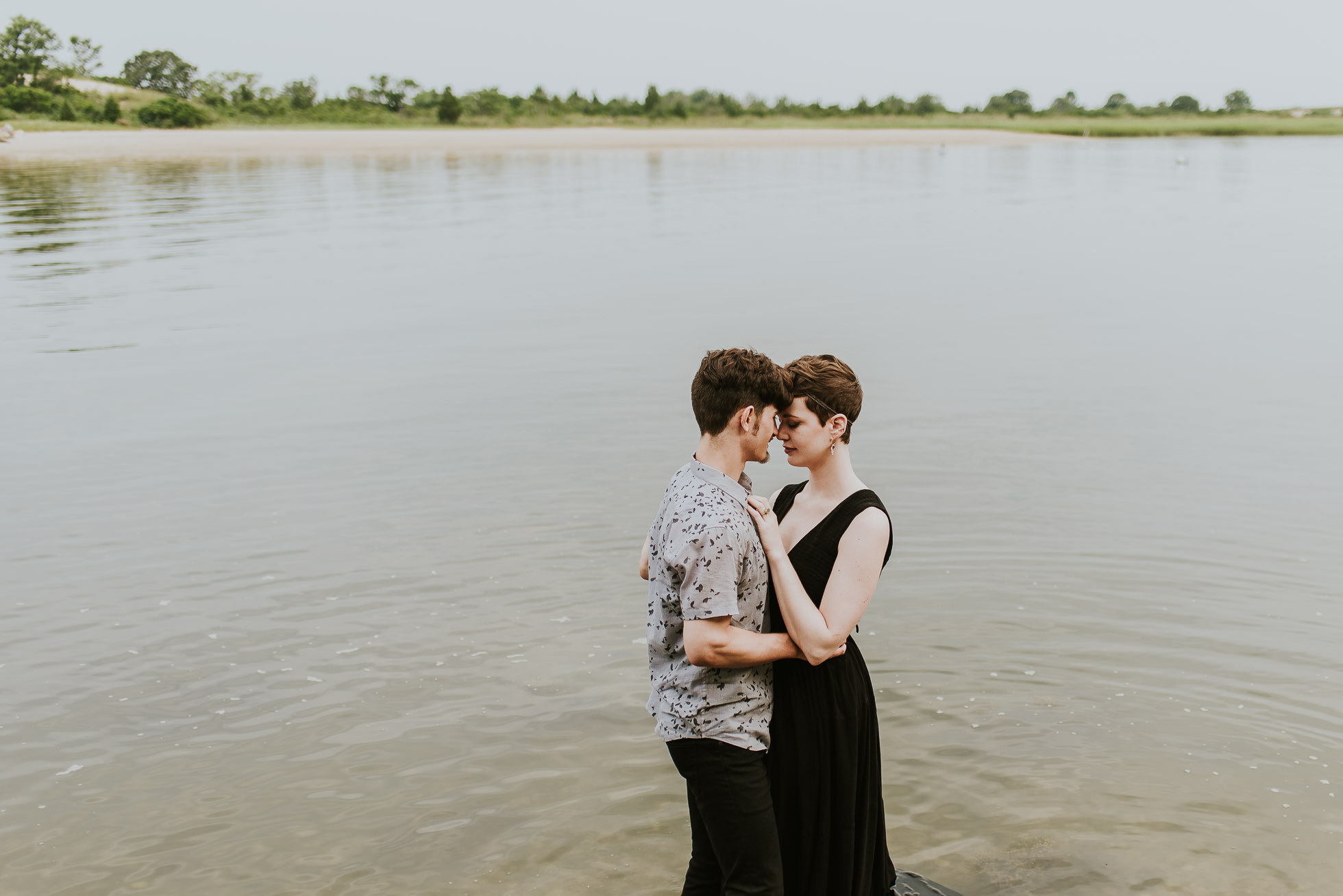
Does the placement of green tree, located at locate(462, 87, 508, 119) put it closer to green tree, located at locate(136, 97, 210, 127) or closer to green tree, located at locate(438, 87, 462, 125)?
green tree, located at locate(438, 87, 462, 125)

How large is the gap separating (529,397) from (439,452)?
2.44 meters

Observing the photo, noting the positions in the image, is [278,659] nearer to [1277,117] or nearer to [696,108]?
[696,108]

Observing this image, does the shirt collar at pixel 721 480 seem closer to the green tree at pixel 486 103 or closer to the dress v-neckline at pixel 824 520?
the dress v-neckline at pixel 824 520

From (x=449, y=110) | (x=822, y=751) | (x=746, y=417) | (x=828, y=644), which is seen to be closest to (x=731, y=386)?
(x=746, y=417)

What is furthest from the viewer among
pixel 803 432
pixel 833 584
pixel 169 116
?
pixel 169 116

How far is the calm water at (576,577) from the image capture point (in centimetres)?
505

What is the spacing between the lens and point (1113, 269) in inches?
918

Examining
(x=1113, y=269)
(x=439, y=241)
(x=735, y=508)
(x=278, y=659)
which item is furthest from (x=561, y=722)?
(x=439, y=241)

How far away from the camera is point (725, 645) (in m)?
2.98

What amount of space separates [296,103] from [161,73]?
85.6 feet

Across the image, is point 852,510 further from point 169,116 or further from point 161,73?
point 161,73

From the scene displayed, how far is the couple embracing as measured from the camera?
3.03m

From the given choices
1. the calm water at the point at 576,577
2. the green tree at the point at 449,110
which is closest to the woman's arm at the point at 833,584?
the calm water at the point at 576,577

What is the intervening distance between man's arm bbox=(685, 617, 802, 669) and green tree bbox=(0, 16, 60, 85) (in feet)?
365
